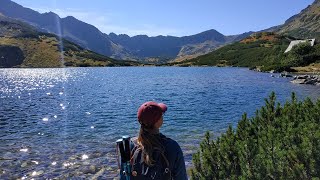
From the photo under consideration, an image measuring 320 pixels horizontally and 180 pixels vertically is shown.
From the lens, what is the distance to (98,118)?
38.6m

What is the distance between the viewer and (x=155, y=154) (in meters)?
5.77

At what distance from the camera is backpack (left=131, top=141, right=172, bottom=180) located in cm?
576

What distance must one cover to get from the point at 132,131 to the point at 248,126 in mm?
18560

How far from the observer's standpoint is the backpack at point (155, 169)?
227 inches

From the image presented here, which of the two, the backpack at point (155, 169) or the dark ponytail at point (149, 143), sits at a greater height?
the dark ponytail at point (149, 143)

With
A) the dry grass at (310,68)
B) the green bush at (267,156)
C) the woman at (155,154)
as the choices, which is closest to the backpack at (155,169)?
the woman at (155,154)

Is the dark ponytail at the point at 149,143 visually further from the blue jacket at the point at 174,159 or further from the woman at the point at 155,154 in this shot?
the blue jacket at the point at 174,159

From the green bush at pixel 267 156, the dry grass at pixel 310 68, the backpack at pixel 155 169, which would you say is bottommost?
the dry grass at pixel 310 68

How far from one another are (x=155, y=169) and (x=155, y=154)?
23 centimetres

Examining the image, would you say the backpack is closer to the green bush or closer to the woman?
the woman

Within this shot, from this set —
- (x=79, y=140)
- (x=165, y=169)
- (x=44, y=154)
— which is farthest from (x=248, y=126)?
(x=79, y=140)

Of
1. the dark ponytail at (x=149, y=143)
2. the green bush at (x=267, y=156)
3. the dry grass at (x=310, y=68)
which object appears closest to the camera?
the dark ponytail at (x=149, y=143)

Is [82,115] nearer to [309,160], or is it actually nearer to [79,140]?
[79,140]

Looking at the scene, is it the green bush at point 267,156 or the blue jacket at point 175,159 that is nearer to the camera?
the blue jacket at point 175,159
